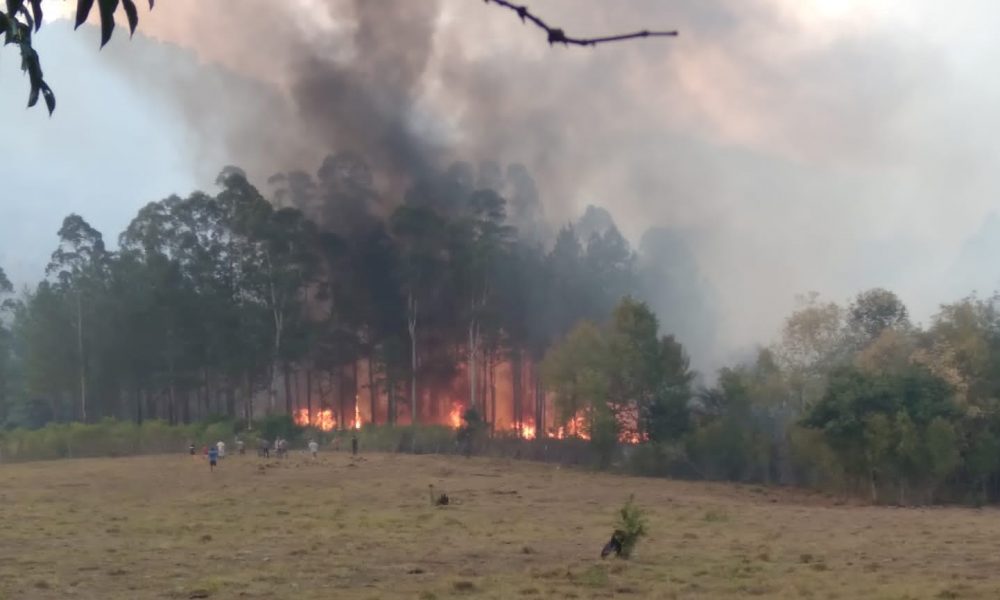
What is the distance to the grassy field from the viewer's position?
56.9 ft

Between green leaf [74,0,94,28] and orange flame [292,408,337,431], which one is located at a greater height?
green leaf [74,0,94,28]

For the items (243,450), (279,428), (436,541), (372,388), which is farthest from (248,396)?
(436,541)

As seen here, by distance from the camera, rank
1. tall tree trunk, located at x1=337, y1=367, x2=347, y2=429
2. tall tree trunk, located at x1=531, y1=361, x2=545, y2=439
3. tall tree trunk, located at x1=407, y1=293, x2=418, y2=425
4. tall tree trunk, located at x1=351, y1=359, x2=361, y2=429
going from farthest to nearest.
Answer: tall tree trunk, located at x1=337, y1=367, x2=347, y2=429 → tall tree trunk, located at x1=351, y1=359, x2=361, y2=429 → tall tree trunk, located at x1=531, y1=361, x2=545, y2=439 → tall tree trunk, located at x1=407, y1=293, x2=418, y2=425

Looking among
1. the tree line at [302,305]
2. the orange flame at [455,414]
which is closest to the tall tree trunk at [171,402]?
the tree line at [302,305]

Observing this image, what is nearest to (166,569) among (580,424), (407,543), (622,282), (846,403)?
(407,543)

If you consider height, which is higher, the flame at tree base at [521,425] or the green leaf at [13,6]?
the green leaf at [13,6]

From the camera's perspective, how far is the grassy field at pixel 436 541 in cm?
1734

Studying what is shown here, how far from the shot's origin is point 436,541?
77.9 feet

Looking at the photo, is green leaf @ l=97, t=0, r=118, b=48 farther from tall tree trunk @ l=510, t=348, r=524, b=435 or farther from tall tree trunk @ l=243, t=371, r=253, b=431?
tall tree trunk @ l=510, t=348, r=524, b=435

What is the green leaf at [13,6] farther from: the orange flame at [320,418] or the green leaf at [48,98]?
the orange flame at [320,418]

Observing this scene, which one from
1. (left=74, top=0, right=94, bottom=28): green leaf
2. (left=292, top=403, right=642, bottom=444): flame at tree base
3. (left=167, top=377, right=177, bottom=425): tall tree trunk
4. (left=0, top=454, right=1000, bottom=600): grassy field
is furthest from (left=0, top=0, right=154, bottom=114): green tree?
(left=167, top=377, right=177, bottom=425): tall tree trunk

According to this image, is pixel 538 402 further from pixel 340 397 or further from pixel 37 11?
pixel 37 11

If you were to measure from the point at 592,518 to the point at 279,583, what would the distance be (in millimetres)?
14417

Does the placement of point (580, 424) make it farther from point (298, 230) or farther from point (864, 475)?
point (298, 230)
